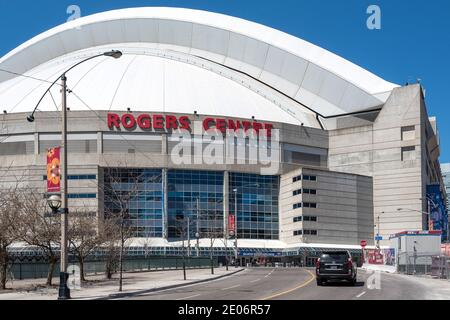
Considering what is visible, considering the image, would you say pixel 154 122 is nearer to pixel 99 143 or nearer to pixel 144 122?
pixel 144 122

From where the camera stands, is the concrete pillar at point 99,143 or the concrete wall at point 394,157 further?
the concrete wall at point 394,157

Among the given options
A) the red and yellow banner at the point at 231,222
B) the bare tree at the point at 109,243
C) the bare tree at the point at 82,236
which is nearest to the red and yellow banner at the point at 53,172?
the bare tree at the point at 82,236

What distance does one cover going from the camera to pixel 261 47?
126m

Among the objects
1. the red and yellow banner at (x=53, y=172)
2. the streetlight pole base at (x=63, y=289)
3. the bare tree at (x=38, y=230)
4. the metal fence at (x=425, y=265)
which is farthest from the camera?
the metal fence at (x=425, y=265)

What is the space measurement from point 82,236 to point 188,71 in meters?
77.3

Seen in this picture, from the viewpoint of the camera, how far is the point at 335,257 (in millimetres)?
33469

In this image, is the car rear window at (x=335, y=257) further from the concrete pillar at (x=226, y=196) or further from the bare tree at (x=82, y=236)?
the concrete pillar at (x=226, y=196)

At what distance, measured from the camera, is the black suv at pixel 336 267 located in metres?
33.5

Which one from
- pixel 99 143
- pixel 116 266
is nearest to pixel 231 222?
pixel 99 143

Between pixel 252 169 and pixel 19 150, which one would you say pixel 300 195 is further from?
pixel 19 150

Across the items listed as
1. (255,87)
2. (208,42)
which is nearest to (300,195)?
(255,87)

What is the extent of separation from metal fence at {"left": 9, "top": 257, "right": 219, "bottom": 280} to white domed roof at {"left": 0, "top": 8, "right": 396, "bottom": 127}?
118 ft

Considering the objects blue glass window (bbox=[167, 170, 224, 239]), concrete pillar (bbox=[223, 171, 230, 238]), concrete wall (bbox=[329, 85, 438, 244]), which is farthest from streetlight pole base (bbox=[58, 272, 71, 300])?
concrete wall (bbox=[329, 85, 438, 244])

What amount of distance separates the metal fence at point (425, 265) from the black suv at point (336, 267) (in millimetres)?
12608
